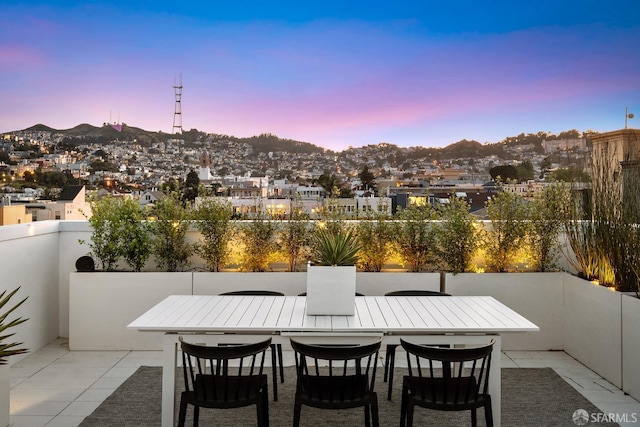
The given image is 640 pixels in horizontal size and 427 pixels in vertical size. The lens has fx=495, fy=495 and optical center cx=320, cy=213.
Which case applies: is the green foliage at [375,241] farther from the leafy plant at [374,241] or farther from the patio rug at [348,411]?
the patio rug at [348,411]

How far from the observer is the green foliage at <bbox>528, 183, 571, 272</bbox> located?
5.29 metres

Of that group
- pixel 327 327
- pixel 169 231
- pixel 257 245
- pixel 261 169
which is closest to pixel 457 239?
pixel 257 245

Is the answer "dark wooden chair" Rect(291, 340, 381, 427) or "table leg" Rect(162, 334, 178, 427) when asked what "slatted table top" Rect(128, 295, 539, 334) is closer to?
"table leg" Rect(162, 334, 178, 427)

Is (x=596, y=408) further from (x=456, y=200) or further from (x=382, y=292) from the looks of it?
(x=456, y=200)

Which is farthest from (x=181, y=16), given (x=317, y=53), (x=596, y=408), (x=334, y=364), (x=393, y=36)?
(x=596, y=408)

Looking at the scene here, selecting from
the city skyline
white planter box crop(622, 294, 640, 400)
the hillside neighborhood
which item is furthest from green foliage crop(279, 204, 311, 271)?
the city skyline

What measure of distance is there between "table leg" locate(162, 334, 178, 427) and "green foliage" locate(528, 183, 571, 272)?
399 centimetres

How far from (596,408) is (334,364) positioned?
7.17ft

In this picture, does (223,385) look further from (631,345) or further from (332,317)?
(631,345)

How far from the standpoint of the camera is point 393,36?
1128 cm

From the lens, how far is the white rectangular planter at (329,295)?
10.7 feet

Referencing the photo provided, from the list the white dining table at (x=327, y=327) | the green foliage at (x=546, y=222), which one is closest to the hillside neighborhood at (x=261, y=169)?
the green foliage at (x=546, y=222)

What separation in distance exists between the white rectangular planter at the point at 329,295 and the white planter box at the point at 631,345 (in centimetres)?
232

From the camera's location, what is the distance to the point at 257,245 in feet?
17.9
